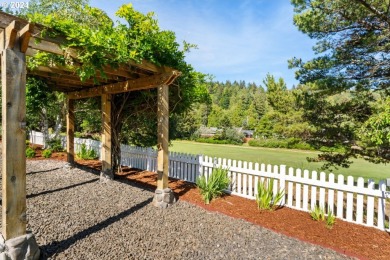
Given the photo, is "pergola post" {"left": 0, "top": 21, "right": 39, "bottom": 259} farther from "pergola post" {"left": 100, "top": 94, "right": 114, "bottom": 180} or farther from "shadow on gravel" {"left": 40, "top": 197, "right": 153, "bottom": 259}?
"pergola post" {"left": 100, "top": 94, "right": 114, "bottom": 180}

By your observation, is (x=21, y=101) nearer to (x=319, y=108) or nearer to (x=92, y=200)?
(x=92, y=200)

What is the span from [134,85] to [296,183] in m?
3.98

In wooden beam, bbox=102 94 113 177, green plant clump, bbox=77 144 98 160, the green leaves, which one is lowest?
green plant clump, bbox=77 144 98 160

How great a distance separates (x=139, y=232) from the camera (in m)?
3.41

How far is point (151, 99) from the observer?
6.25 m

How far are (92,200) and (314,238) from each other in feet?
13.2

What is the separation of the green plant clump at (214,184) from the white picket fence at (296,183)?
13.6 inches

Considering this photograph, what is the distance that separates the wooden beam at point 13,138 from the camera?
8.22 ft

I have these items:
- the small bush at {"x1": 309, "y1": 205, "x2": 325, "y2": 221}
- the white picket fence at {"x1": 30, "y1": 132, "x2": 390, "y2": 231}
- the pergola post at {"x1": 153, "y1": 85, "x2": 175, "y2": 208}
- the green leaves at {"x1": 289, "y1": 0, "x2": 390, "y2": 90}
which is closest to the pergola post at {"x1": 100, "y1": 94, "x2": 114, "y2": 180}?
the white picket fence at {"x1": 30, "y1": 132, "x2": 390, "y2": 231}

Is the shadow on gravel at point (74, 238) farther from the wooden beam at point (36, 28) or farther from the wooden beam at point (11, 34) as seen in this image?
the wooden beam at point (36, 28)

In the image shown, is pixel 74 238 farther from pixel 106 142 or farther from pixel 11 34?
pixel 106 142

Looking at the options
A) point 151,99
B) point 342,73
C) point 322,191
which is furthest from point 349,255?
point 151,99

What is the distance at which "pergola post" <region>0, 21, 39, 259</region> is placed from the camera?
98.3 inches

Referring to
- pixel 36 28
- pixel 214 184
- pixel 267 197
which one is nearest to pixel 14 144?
pixel 36 28
